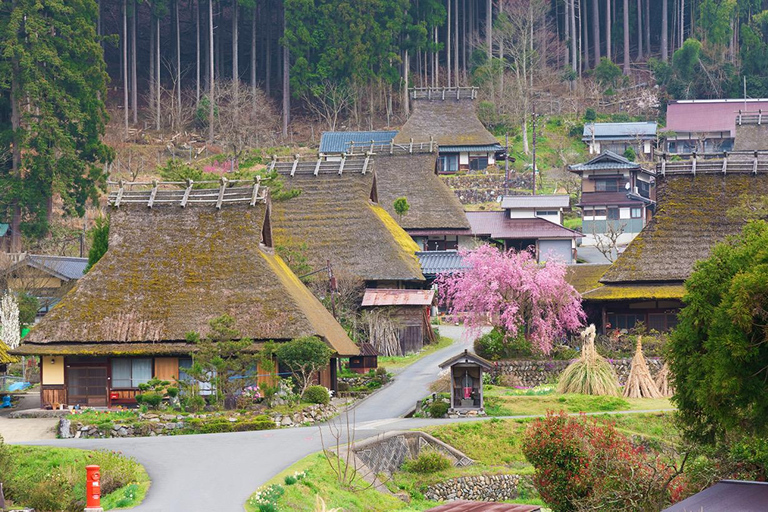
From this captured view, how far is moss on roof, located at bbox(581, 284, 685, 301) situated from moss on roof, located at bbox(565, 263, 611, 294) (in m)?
1.35

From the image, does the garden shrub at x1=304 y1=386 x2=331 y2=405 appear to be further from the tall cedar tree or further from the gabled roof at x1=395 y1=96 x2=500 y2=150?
the gabled roof at x1=395 y1=96 x2=500 y2=150

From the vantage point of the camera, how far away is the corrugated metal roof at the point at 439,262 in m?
54.7

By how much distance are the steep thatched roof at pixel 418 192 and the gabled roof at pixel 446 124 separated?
9981mm

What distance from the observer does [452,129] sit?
74688mm

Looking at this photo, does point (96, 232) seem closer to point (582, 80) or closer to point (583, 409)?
point (583, 409)

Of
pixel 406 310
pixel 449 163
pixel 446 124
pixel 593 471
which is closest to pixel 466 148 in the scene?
pixel 449 163

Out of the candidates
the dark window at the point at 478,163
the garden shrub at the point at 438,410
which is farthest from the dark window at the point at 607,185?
the garden shrub at the point at 438,410

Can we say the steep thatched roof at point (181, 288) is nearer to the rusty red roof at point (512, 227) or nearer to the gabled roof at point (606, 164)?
the rusty red roof at point (512, 227)

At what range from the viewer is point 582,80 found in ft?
294

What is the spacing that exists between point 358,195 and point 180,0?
46497 millimetres

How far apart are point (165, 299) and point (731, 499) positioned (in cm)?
2094

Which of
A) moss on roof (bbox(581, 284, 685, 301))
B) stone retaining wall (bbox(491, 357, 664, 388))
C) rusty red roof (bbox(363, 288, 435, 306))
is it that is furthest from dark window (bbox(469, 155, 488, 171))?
stone retaining wall (bbox(491, 357, 664, 388))

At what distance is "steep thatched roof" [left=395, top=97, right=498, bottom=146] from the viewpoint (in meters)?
73.4

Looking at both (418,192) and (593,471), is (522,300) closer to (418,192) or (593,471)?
(593,471)
